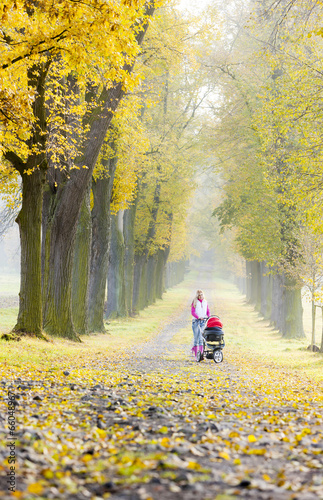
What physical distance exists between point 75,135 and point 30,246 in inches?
179

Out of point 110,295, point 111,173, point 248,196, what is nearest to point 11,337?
point 111,173

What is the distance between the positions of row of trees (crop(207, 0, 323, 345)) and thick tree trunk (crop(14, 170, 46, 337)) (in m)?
7.65

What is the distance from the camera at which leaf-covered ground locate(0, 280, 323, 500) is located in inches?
144

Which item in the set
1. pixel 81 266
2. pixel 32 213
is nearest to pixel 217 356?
pixel 81 266

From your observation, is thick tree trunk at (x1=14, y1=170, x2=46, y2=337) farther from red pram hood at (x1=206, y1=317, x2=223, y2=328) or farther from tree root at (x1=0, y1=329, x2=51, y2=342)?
red pram hood at (x1=206, y1=317, x2=223, y2=328)

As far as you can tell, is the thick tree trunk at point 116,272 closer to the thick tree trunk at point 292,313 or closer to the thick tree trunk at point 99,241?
the thick tree trunk at point 99,241

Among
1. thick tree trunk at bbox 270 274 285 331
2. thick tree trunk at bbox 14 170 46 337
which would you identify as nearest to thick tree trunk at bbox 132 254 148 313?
thick tree trunk at bbox 270 274 285 331

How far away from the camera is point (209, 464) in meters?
4.24

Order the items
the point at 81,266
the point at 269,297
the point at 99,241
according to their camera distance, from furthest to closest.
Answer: the point at 269,297
the point at 99,241
the point at 81,266

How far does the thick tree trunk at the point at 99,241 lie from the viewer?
1925 centimetres

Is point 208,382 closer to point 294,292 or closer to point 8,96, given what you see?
point 8,96

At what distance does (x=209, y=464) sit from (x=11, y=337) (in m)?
8.74

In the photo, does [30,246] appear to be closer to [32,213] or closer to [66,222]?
[32,213]

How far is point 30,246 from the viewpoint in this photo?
12297 mm
